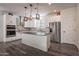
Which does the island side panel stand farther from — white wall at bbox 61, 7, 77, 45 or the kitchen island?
white wall at bbox 61, 7, 77, 45

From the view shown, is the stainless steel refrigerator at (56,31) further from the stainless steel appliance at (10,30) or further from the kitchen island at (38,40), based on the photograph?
the stainless steel appliance at (10,30)

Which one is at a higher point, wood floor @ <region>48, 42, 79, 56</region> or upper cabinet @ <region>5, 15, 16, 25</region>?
upper cabinet @ <region>5, 15, 16, 25</region>

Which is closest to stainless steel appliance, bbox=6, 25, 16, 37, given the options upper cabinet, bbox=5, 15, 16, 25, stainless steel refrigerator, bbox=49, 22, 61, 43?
upper cabinet, bbox=5, 15, 16, 25

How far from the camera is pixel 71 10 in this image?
6.25 m

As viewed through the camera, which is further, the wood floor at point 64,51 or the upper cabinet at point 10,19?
the upper cabinet at point 10,19

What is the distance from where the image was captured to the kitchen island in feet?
14.7

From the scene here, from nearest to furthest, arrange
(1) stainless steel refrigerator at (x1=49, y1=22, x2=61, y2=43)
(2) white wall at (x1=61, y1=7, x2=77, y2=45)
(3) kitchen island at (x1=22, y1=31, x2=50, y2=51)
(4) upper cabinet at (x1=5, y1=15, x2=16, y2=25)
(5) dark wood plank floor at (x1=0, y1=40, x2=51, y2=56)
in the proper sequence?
(5) dark wood plank floor at (x1=0, y1=40, x2=51, y2=56) < (3) kitchen island at (x1=22, y1=31, x2=50, y2=51) < (2) white wall at (x1=61, y1=7, x2=77, y2=45) < (1) stainless steel refrigerator at (x1=49, y1=22, x2=61, y2=43) < (4) upper cabinet at (x1=5, y1=15, x2=16, y2=25)

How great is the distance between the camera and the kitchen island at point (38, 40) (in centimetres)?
448

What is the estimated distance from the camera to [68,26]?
635cm

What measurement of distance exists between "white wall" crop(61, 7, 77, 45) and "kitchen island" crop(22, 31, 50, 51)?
1.82m

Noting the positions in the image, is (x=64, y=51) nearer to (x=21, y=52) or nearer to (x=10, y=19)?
(x=21, y=52)

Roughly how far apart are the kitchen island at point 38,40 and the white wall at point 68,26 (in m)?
1.82

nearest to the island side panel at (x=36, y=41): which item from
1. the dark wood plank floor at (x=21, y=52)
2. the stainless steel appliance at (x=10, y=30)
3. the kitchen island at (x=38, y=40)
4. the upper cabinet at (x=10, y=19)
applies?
the kitchen island at (x=38, y=40)

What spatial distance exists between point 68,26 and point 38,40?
237 centimetres
